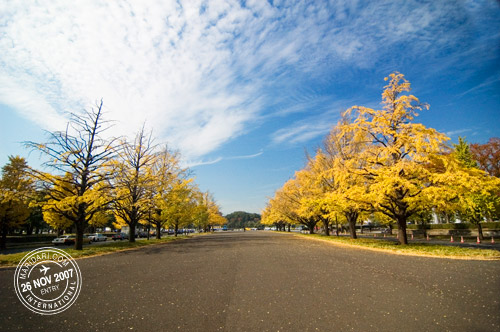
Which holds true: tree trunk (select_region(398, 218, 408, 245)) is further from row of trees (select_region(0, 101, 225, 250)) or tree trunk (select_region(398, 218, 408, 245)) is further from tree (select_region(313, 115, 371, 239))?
row of trees (select_region(0, 101, 225, 250))

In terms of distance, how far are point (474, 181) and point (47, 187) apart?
2699cm

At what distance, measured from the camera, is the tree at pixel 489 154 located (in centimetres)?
4181

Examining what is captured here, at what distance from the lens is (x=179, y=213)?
32.9 meters

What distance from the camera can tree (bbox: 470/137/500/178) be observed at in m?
41.8

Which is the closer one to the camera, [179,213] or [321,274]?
[321,274]

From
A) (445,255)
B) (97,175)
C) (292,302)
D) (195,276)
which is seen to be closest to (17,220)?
(97,175)

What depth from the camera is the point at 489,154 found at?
4300 cm

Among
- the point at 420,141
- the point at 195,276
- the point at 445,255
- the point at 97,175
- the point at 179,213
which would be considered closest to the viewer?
the point at 195,276

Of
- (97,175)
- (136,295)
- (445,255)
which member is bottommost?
(445,255)

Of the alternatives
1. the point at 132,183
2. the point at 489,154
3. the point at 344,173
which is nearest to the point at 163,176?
the point at 132,183

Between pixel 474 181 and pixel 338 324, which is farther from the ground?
pixel 474 181

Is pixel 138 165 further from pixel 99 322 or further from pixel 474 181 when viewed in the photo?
pixel 474 181

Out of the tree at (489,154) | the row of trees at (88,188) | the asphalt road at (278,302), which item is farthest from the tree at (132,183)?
the tree at (489,154)
